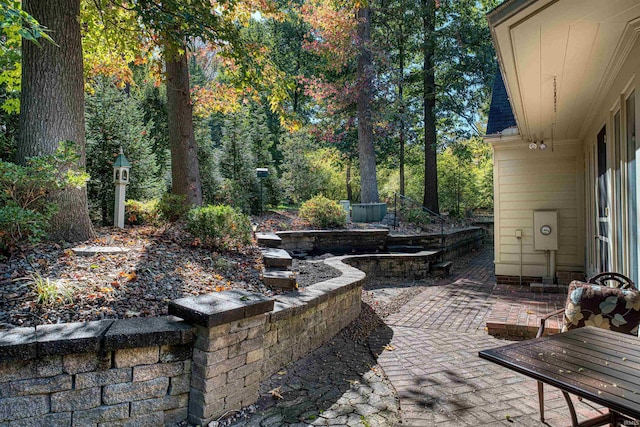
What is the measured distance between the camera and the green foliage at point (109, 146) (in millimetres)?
7133

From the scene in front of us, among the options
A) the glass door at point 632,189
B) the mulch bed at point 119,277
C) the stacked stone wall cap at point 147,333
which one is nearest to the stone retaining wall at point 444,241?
Result: the mulch bed at point 119,277

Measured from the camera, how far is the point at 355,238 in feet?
27.4

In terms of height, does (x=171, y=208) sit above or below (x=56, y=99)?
below

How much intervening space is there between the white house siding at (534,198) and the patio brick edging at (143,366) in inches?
205

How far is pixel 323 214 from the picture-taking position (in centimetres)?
850

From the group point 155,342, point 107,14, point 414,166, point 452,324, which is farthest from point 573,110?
point 414,166

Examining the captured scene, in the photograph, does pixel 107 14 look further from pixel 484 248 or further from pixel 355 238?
pixel 484 248

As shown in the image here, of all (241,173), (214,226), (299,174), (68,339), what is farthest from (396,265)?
(299,174)

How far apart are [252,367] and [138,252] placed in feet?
6.89

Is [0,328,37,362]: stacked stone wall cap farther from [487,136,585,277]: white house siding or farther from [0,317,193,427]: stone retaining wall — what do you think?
[487,136,585,277]: white house siding

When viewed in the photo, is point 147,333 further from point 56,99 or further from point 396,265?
point 396,265

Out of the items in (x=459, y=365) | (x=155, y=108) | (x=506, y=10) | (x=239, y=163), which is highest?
(x=155, y=108)

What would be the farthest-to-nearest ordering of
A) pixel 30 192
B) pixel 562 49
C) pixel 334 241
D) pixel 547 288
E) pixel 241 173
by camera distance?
pixel 241 173
pixel 334 241
pixel 547 288
pixel 30 192
pixel 562 49

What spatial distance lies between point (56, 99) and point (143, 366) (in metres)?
3.19
